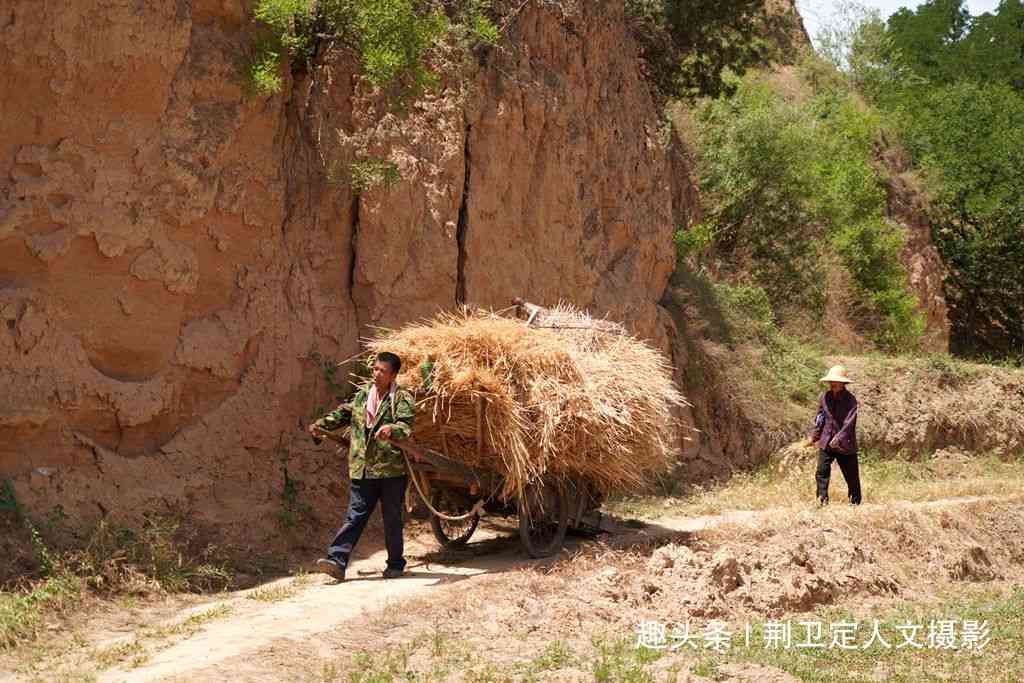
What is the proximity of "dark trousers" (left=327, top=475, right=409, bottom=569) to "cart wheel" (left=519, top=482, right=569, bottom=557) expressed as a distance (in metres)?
0.93

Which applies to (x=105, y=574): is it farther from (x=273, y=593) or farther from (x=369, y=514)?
(x=369, y=514)

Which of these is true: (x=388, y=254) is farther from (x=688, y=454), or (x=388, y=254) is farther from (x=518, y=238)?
(x=688, y=454)

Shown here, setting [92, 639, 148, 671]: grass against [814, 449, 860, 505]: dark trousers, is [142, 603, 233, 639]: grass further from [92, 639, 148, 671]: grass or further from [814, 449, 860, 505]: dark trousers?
[814, 449, 860, 505]: dark trousers

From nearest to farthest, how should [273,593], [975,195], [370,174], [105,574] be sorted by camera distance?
1. [273,593]
2. [105,574]
3. [370,174]
4. [975,195]

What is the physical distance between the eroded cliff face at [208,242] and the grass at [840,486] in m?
2.78

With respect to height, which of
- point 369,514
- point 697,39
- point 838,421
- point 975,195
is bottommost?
point 369,514

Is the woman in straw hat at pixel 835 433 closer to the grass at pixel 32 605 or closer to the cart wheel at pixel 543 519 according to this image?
the cart wheel at pixel 543 519

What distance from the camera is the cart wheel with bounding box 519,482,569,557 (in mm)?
8547

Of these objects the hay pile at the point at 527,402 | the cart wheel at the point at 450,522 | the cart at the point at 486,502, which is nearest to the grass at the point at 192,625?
the cart at the point at 486,502

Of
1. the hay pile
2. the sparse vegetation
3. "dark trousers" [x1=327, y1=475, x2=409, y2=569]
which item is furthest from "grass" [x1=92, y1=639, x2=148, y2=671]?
the sparse vegetation

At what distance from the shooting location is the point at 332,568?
26.0ft

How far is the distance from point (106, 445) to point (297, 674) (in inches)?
149

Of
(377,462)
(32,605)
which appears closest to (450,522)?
(377,462)

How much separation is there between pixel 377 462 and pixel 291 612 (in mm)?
1419
